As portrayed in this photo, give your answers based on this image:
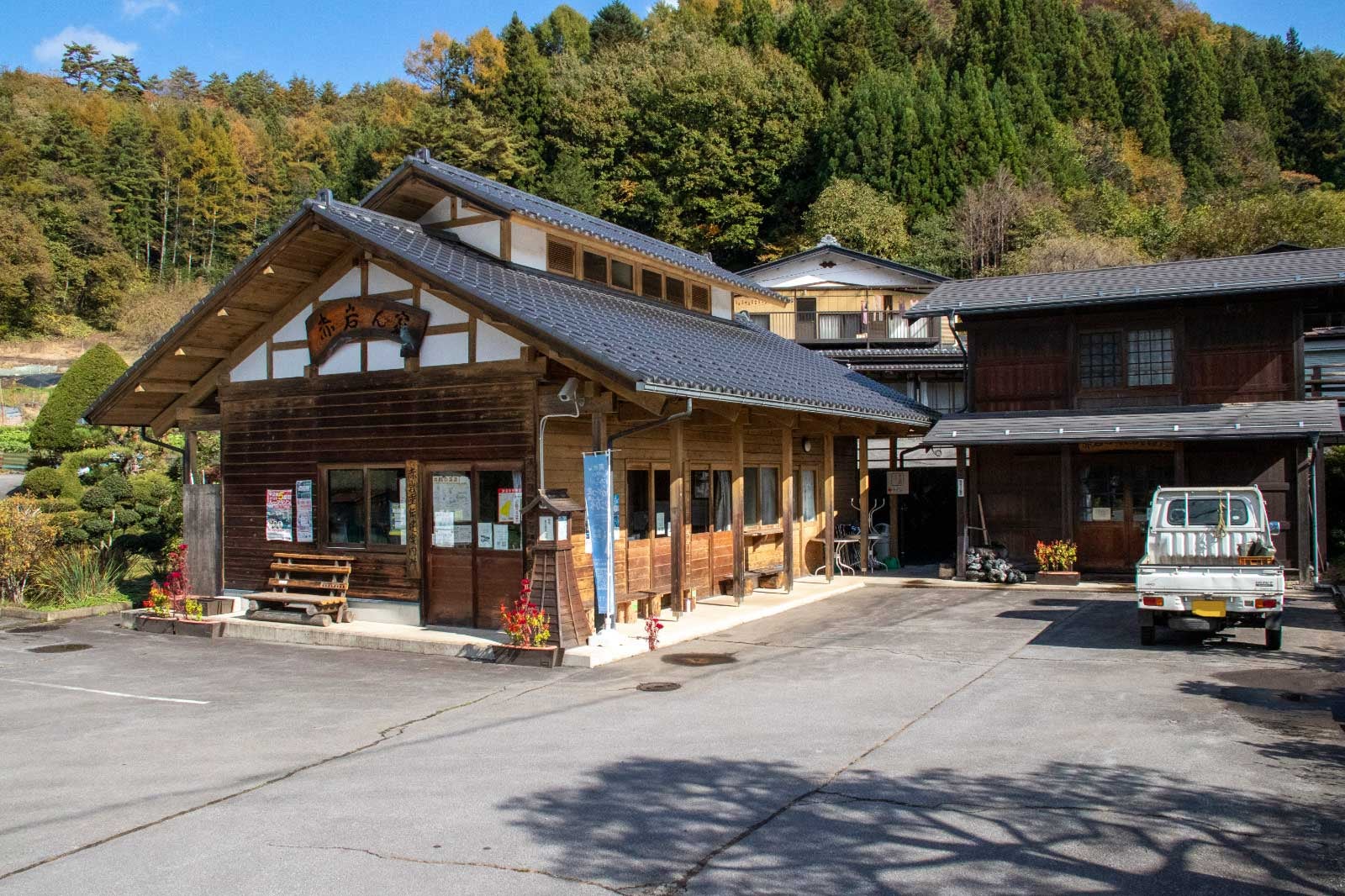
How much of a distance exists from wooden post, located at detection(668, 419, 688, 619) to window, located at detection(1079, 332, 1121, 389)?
9.20 m

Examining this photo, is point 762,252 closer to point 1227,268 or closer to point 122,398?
point 1227,268

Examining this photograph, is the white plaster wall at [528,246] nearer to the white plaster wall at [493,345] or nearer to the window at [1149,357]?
the white plaster wall at [493,345]

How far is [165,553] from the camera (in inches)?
758

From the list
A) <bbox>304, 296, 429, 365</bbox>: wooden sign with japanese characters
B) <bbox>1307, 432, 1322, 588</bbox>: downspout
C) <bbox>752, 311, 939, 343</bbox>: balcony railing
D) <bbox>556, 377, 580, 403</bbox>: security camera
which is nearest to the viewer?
<bbox>556, 377, 580, 403</bbox>: security camera

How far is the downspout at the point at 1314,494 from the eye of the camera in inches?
671

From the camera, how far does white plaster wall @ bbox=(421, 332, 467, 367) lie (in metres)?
12.8

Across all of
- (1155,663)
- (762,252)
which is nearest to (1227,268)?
(1155,663)

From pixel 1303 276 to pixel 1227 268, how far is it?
2.01 m

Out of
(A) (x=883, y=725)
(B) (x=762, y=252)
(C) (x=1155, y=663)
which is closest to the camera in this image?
(A) (x=883, y=725)

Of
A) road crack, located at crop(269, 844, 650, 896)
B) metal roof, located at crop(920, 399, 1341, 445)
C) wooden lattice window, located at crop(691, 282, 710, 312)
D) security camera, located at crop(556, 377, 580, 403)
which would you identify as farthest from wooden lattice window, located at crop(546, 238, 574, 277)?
road crack, located at crop(269, 844, 650, 896)

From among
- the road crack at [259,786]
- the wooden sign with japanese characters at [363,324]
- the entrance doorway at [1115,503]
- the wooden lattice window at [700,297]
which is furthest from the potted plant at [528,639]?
the entrance doorway at [1115,503]

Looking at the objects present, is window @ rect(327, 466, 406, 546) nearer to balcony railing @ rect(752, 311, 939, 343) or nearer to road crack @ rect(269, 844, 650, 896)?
road crack @ rect(269, 844, 650, 896)

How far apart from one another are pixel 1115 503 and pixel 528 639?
41.3 ft

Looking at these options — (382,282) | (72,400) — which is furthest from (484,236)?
(72,400)
